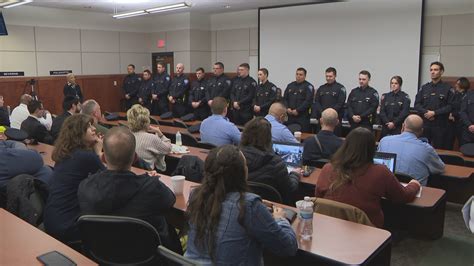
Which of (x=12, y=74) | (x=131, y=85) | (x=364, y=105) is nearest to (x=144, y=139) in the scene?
(x=364, y=105)

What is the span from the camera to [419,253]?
3.61 m

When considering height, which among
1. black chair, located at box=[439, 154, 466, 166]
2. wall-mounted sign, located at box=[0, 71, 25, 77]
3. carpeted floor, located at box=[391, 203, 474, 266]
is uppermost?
wall-mounted sign, located at box=[0, 71, 25, 77]

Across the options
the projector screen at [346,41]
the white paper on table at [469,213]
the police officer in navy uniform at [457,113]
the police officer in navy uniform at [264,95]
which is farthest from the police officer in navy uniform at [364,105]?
the white paper on table at [469,213]

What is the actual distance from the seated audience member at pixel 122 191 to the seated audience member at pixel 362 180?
1.11 metres

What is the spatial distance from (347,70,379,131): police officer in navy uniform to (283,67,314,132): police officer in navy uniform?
80 cm

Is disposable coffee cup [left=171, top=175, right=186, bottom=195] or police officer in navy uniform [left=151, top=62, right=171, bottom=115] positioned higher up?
police officer in navy uniform [left=151, top=62, right=171, bottom=115]

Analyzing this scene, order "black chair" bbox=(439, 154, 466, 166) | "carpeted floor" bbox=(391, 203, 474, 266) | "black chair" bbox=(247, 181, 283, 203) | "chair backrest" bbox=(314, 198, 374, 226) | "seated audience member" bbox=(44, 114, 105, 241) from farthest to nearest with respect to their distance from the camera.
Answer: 1. "black chair" bbox=(439, 154, 466, 166)
2. "carpeted floor" bbox=(391, 203, 474, 266)
3. "black chair" bbox=(247, 181, 283, 203)
4. "seated audience member" bbox=(44, 114, 105, 241)
5. "chair backrest" bbox=(314, 198, 374, 226)

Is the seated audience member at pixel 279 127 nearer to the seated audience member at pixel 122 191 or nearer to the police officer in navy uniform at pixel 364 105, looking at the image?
the seated audience member at pixel 122 191

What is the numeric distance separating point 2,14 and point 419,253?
9.35 m

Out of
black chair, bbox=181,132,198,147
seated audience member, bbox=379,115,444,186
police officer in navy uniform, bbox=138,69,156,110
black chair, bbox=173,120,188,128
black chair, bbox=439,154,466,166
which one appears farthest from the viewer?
police officer in navy uniform, bbox=138,69,156,110

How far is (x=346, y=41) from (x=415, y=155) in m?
5.32

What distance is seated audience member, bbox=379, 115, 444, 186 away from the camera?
141 inches

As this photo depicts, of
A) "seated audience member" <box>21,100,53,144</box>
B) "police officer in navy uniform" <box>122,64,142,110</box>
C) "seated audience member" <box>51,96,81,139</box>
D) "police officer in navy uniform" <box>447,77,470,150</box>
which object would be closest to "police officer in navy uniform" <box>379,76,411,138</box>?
"police officer in navy uniform" <box>447,77,470,150</box>

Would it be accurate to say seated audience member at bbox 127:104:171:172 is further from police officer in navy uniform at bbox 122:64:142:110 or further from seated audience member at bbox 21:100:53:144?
police officer in navy uniform at bbox 122:64:142:110
